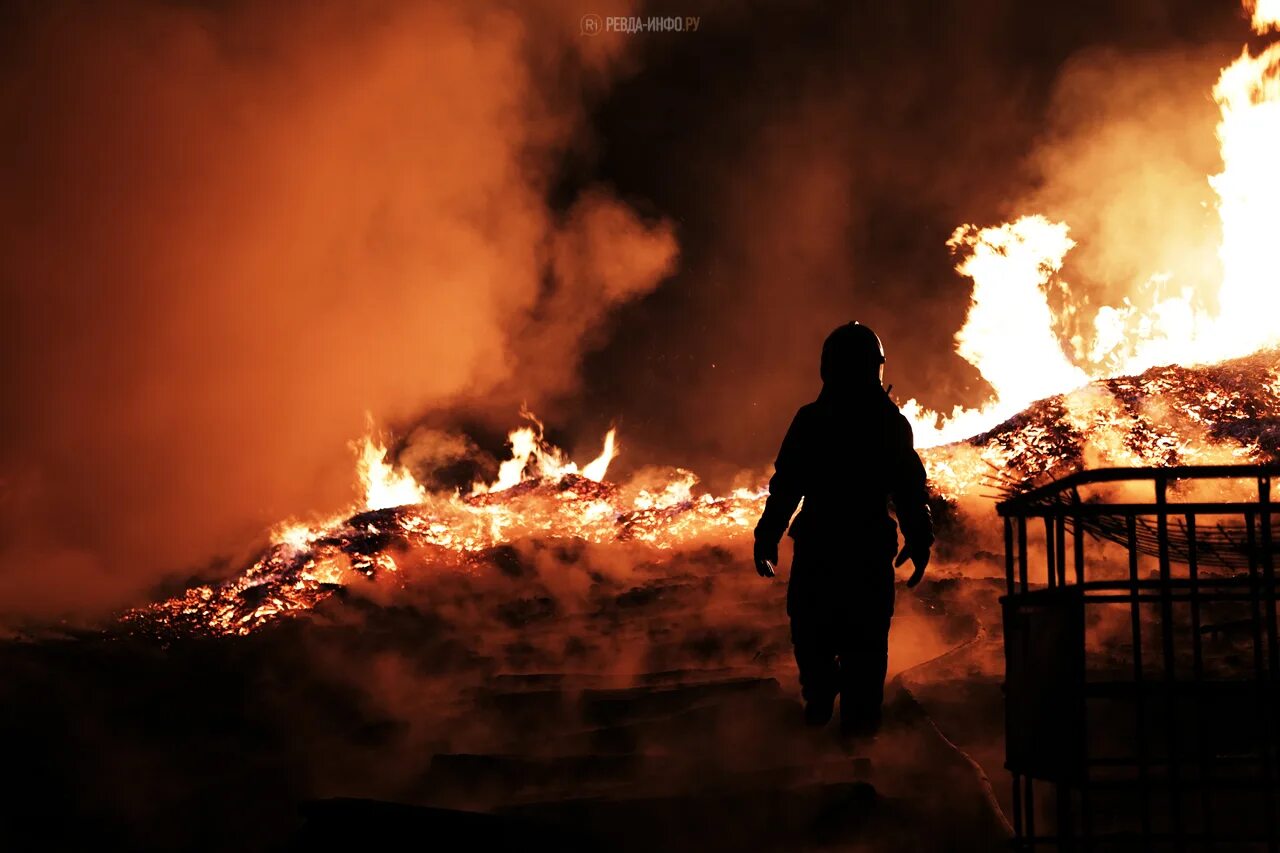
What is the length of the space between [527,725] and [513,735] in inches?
11.9

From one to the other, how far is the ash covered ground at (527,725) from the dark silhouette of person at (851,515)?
2140 millimetres

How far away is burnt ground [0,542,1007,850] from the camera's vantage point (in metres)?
10.6

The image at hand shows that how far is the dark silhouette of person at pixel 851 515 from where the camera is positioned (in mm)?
6809

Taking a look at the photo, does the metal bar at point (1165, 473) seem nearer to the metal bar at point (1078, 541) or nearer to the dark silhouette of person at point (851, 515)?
the metal bar at point (1078, 541)

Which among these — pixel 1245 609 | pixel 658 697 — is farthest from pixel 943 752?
pixel 1245 609

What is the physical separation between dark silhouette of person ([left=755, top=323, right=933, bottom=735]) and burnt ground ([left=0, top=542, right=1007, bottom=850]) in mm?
2141

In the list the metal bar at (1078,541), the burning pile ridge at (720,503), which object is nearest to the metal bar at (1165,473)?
the metal bar at (1078,541)

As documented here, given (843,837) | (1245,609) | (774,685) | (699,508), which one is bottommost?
(843,837)

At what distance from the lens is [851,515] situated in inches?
269

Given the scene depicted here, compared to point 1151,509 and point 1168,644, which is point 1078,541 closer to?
point 1151,509

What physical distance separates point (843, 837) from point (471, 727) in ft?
26.4

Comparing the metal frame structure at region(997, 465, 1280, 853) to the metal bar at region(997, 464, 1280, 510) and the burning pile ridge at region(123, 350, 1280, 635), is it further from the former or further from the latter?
the burning pile ridge at region(123, 350, 1280, 635)

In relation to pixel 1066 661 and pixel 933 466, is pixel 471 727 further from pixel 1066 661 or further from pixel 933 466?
pixel 933 466

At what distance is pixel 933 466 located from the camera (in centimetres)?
3700
